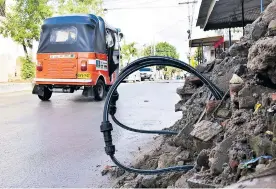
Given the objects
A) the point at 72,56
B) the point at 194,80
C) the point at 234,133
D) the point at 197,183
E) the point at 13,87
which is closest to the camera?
the point at 197,183

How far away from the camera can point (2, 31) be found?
94.3 ft

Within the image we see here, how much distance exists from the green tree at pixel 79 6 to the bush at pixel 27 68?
6.76 meters

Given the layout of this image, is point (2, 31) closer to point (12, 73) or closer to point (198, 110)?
point (12, 73)

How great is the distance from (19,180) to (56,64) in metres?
10.7

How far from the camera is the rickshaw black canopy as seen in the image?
14.8 meters

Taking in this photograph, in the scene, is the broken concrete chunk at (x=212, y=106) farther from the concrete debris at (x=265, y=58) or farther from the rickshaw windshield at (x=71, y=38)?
the rickshaw windshield at (x=71, y=38)

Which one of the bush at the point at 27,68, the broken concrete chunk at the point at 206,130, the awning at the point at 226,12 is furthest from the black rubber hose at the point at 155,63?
the bush at the point at 27,68

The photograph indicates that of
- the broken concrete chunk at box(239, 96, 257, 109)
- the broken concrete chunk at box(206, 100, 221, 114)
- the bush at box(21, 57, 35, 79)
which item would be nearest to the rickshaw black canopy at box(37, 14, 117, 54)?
the broken concrete chunk at box(206, 100, 221, 114)

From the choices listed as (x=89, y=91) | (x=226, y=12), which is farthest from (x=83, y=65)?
(x=226, y=12)

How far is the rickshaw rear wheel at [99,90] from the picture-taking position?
15133 mm

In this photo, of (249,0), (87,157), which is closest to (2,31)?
(249,0)

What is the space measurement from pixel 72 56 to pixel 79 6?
24.8 m

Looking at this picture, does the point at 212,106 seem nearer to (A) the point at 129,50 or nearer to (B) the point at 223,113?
(B) the point at 223,113

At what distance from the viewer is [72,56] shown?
48.5 ft
